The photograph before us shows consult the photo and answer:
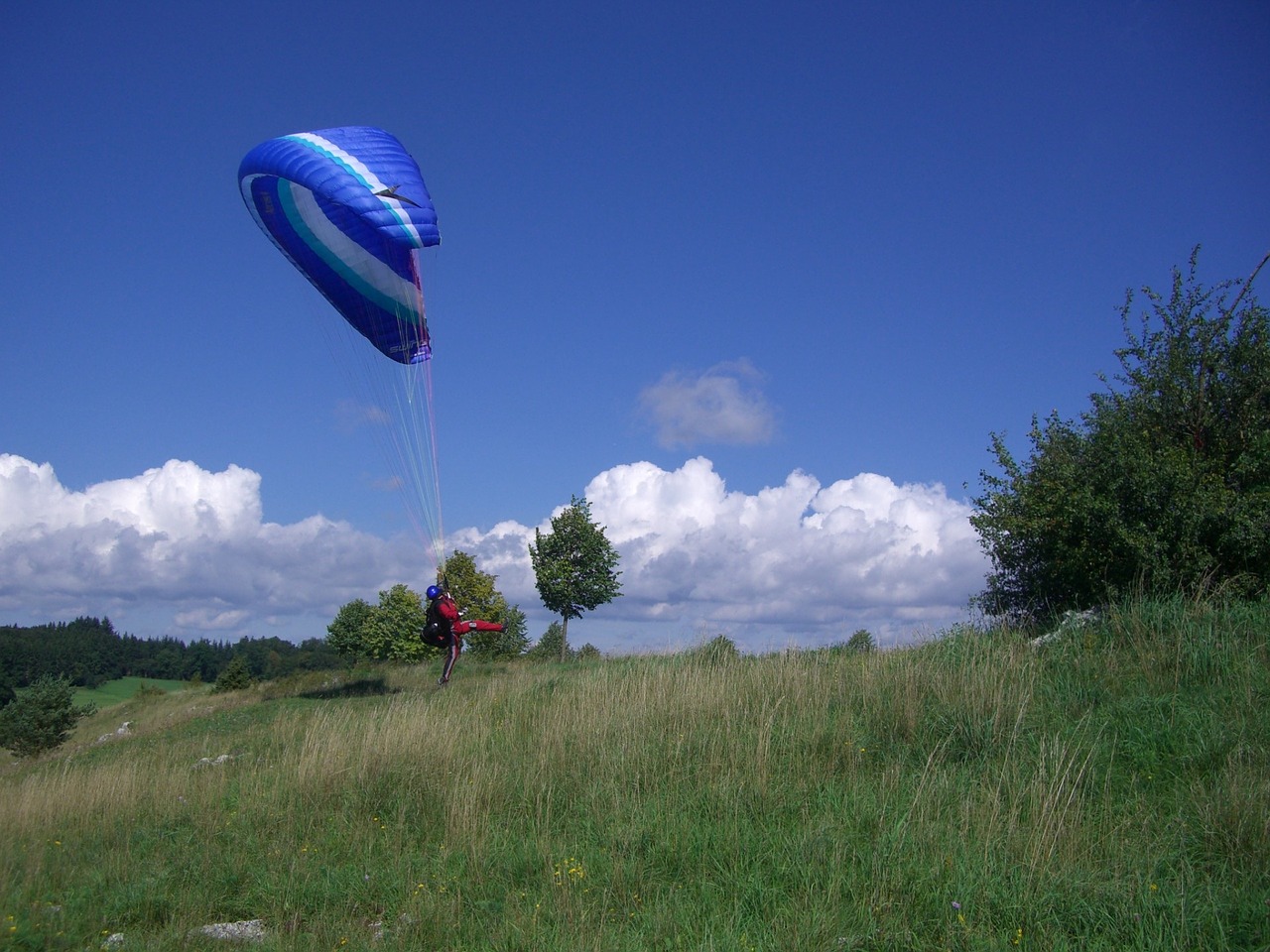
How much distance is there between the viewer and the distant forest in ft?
211

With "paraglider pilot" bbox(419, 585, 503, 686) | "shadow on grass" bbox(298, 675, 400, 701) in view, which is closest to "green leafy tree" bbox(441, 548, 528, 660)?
"shadow on grass" bbox(298, 675, 400, 701)

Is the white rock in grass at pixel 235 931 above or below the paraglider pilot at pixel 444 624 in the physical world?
A: below

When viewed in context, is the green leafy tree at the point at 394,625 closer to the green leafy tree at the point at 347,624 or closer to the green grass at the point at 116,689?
the green leafy tree at the point at 347,624

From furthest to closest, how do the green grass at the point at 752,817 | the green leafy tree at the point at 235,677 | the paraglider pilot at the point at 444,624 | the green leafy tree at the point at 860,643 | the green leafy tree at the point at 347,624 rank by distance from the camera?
the green leafy tree at the point at 347,624
the green leafy tree at the point at 235,677
the paraglider pilot at the point at 444,624
the green leafy tree at the point at 860,643
the green grass at the point at 752,817

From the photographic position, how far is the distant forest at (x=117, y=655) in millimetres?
64250

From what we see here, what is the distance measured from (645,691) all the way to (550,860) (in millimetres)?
3093

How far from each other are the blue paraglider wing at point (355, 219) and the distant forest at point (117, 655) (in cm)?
4749

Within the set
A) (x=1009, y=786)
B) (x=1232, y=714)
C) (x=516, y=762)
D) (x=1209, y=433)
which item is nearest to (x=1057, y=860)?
(x=1009, y=786)

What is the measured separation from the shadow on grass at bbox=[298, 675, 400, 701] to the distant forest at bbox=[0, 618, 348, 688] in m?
37.0

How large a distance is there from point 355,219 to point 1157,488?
11389 millimetres

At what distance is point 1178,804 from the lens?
4.88 meters

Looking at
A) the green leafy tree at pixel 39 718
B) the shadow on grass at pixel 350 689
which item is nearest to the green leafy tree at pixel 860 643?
the shadow on grass at pixel 350 689

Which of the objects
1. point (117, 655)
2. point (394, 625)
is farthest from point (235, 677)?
point (117, 655)

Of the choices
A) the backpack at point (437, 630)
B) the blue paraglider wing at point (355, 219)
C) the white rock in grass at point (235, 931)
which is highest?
the blue paraglider wing at point (355, 219)
